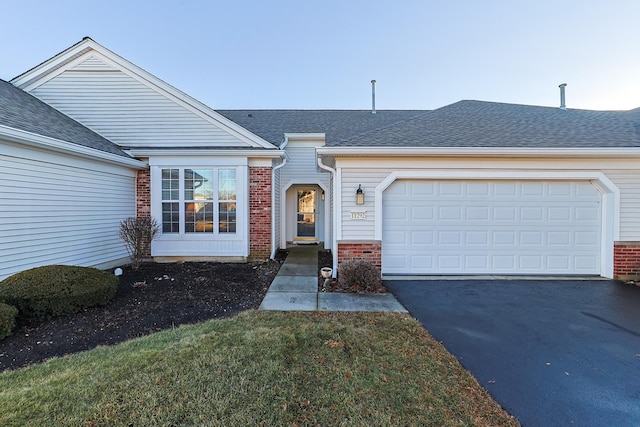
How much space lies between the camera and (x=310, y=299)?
529 cm

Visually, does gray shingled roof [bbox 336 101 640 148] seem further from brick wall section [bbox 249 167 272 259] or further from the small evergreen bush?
the small evergreen bush

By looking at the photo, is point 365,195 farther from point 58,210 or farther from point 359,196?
point 58,210

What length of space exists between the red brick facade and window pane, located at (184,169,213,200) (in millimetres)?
1228

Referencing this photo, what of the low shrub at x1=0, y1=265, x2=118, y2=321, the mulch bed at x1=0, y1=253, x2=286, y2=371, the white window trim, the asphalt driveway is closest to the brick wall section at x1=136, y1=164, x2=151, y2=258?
the white window trim

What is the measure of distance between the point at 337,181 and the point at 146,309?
180 inches

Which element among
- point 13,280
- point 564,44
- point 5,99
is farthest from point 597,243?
point 5,99

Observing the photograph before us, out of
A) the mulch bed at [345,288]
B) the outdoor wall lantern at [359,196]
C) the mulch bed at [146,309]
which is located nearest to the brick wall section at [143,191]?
the mulch bed at [146,309]

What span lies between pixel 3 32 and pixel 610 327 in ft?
68.5

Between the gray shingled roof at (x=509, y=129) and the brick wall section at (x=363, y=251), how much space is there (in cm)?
229

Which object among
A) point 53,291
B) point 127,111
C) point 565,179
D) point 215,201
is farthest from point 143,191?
point 565,179

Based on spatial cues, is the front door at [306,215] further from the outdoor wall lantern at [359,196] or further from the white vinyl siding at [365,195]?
the outdoor wall lantern at [359,196]

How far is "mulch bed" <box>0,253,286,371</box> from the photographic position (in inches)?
142

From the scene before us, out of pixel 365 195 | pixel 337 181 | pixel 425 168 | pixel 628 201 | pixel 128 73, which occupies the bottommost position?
pixel 628 201

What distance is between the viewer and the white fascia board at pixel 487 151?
249 inches
